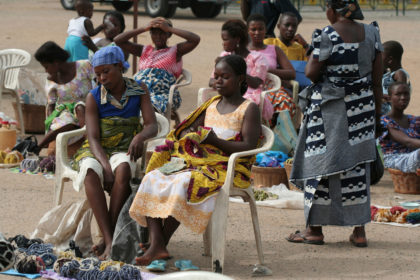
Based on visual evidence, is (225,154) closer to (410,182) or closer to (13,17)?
(410,182)

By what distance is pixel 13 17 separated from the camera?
23000 millimetres

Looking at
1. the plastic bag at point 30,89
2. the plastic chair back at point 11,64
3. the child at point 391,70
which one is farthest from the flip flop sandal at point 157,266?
the plastic chair back at point 11,64

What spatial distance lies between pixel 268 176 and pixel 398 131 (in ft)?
4.18

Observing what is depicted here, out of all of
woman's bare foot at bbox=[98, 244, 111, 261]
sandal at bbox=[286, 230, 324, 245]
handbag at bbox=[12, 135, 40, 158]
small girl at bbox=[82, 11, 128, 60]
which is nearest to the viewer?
woman's bare foot at bbox=[98, 244, 111, 261]

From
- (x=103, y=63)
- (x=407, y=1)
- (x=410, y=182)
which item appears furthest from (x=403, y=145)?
(x=407, y=1)

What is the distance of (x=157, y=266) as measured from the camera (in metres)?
4.83

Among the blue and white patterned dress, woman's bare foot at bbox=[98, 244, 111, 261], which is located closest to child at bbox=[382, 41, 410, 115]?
the blue and white patterned dress

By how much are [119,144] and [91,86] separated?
268 cm

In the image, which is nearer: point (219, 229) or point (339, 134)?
point (219, 229)

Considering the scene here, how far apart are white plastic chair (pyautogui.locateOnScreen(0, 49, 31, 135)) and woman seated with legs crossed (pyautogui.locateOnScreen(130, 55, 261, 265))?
4.45 meters

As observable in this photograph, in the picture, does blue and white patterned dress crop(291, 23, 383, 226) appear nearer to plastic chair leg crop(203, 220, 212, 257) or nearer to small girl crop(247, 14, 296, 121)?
plastic chair leg crop(203, 220, 212, 257)

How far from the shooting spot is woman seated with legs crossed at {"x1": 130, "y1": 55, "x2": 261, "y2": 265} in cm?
482

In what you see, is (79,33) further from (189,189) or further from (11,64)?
(189,189)

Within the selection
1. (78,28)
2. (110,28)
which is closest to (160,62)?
(110,28)
